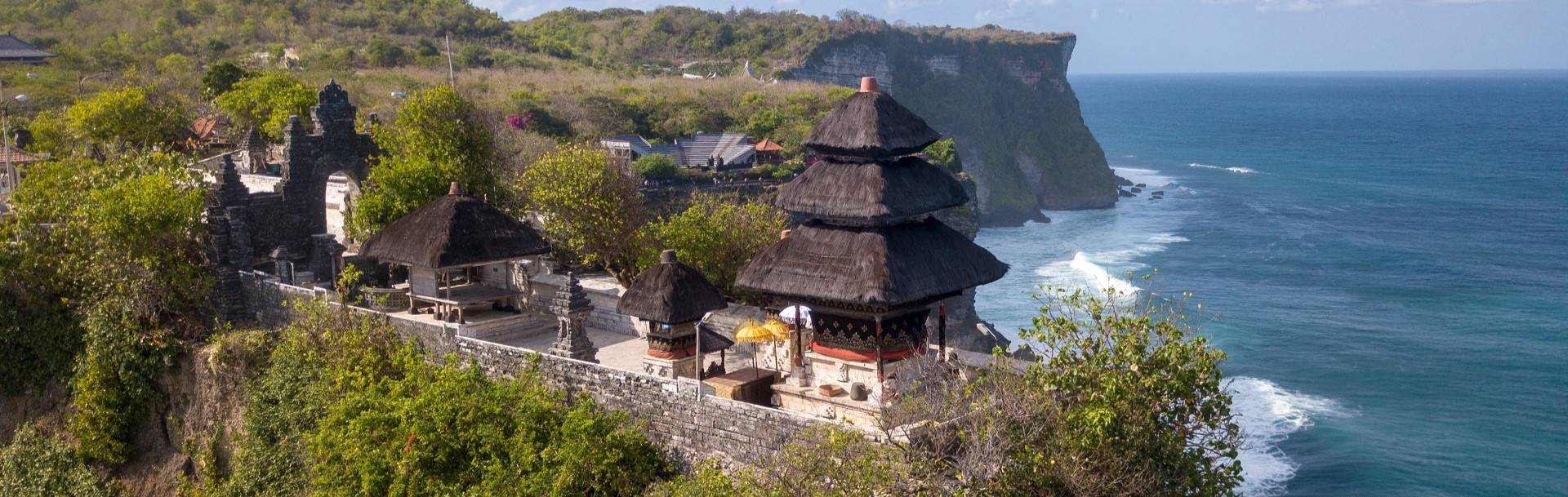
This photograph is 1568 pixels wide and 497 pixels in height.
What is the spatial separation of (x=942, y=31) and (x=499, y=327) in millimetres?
98286

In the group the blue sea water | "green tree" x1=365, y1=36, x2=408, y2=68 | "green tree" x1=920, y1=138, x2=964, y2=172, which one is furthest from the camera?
"green tree" x1=365, y1=36, x2=408, y2=68

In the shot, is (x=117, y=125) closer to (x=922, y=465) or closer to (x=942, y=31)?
(x=922, y=465)

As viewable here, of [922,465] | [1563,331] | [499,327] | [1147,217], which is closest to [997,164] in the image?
[1147,217]

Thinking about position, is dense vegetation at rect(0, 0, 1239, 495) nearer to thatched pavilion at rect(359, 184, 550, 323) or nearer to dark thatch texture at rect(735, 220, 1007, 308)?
dark thatch texture at rect(735, 220, 1007, 308)

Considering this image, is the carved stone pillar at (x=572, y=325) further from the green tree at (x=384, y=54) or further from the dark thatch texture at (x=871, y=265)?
the green tree at (x=384, y=54)

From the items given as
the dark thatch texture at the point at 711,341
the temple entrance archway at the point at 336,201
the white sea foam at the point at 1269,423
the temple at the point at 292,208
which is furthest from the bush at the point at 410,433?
the white sea foam at the point at 1269,423

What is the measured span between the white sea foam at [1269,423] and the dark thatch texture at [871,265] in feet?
55.6

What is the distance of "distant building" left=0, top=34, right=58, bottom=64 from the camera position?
203 ft

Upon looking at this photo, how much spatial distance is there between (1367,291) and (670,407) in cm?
4866

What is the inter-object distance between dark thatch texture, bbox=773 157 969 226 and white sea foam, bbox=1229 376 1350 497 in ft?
57.1

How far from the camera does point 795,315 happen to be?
62.6 ft

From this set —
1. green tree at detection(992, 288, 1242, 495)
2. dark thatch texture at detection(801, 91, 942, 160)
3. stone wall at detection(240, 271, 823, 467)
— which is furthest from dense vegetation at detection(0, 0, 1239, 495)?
dark thatch texture at detection(801, 91, 942, 160)

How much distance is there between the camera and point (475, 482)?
1769 centimetres

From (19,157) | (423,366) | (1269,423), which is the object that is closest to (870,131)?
(423,366)
